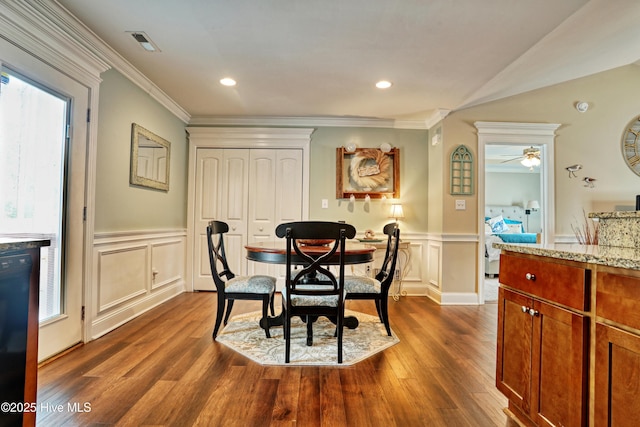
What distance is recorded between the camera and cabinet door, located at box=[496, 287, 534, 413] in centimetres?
140

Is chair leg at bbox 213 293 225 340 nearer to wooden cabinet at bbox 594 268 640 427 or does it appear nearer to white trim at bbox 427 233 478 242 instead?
wooden cabinet at bbox 594 268 640 427

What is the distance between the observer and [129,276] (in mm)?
3025

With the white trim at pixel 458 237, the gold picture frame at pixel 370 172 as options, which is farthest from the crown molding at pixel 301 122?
the white trim at pixel 458 237

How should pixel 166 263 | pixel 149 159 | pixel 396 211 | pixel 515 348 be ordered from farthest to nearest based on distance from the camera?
pixel 396 211, pixel 166 263, pixel 149 159, pixel 515 348

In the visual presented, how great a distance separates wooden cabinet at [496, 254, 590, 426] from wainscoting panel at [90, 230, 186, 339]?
9.18 ft

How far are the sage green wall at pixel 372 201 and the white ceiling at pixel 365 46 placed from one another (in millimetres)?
638

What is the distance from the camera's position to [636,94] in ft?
12.6

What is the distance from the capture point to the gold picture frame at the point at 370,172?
4.34 metres

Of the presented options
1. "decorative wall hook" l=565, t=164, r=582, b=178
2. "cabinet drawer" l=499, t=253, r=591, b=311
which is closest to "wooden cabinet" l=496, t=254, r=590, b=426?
"cabinet drawer" l=499, t=253, r=591, b=311

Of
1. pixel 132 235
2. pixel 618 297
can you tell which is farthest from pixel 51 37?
pixel 618 297

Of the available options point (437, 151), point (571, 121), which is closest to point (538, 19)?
point (437, 151)

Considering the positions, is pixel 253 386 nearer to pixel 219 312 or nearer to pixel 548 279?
pixel 219 312

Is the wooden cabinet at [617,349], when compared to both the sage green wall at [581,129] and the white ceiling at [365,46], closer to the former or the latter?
the white ceiling at [365,46]

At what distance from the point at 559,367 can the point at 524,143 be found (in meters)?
3.37
